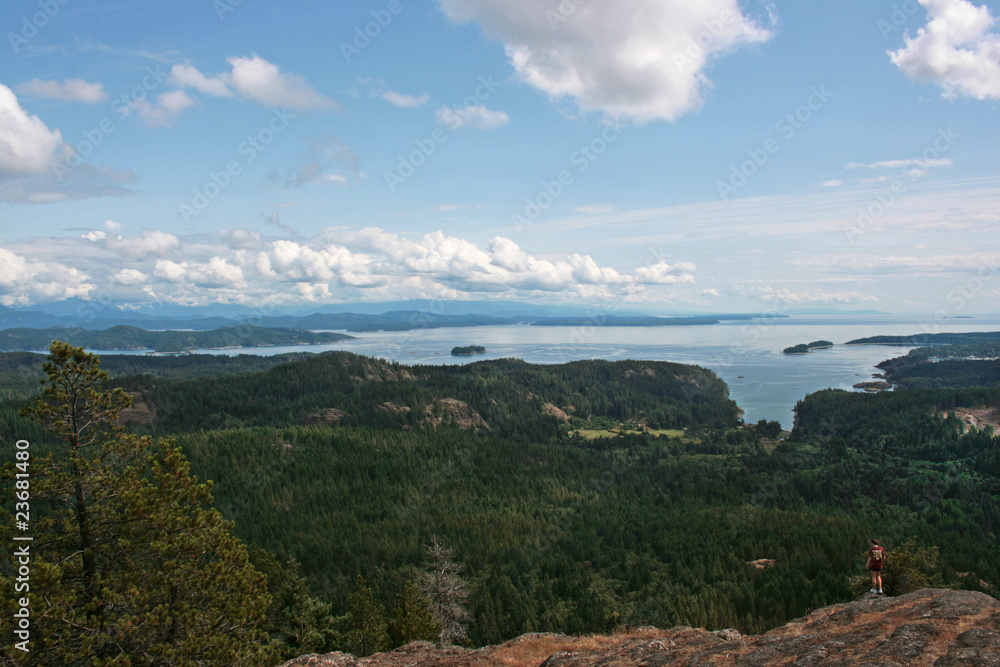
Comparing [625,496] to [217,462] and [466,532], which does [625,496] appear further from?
[217,462]

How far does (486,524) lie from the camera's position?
10562cm

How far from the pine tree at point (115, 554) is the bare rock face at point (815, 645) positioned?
18.6ft

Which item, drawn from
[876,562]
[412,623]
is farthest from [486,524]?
[876,562]

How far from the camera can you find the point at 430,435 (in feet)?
577

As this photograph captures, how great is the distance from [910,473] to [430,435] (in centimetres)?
13807

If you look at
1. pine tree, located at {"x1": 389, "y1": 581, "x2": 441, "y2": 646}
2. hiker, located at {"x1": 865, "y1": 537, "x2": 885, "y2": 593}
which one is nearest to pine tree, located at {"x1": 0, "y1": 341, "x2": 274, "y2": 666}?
pine tree, located at {"x1": 389, "y1": 581, "x2": 441, "y2": 646}

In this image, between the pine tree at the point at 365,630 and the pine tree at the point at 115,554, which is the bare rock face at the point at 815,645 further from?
the pine tree at the point at 365,630

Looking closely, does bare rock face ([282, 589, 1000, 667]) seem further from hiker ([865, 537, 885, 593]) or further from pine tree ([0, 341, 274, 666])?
pine tree ([0, 341, 274, 666])

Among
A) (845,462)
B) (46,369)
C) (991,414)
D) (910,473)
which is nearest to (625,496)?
(845,462)

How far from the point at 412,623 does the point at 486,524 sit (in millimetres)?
60440

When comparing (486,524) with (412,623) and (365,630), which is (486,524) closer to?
(365,630)

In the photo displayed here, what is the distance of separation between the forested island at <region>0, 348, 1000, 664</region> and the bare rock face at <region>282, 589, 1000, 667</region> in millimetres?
8857

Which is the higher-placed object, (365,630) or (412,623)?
(412,623)

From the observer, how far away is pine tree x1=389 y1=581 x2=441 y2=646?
152 feet
